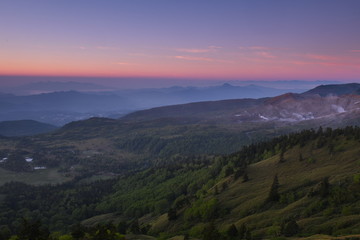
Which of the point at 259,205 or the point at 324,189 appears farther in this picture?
the point at 259,205

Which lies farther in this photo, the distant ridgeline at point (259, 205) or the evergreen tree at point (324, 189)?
the evergreen tree at point (324, 189)

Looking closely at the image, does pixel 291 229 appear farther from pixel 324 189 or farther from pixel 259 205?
pixel 259 205

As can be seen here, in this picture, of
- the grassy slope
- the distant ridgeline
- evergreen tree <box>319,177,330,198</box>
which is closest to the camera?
the grassy slope

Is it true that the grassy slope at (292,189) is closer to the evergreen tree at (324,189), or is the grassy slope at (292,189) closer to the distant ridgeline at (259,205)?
the distant ridgeline at (259,205)

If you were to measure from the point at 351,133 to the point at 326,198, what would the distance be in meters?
62.4

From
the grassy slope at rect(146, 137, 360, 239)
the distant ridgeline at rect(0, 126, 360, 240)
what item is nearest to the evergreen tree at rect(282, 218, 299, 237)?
the distant ridgeline at rect(0, 126, 360, 240)

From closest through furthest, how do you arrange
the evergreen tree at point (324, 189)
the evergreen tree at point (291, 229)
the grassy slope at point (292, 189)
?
1. the evergreen tree at point (291, 229)
2. the grassy slope at point (292, 189)
3. the evergreen tree at point (324, 189)

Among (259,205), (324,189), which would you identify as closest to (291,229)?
(324,189)

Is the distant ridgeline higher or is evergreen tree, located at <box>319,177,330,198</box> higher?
evergreen tree, located at <box>319,177,330,198</box>

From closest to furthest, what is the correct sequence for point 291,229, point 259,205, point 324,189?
point 291,229 < point 324,189 < point 259,205

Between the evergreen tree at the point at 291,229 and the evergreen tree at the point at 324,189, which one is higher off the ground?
the evergreen tree at the point at 324,189

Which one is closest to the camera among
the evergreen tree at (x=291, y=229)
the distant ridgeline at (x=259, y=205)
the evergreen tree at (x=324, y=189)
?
the evergreen tree at (x=291, y=229)

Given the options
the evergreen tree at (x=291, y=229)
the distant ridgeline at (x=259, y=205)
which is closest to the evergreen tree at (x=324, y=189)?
the distant ridgeline at (x=259, y=205)

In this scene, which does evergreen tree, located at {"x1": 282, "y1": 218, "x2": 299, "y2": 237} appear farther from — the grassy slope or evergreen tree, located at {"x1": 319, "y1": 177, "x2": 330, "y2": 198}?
evergreen tree, located at {"x1": 319, "y1": 177, "x2": 330, "y2": 198}
